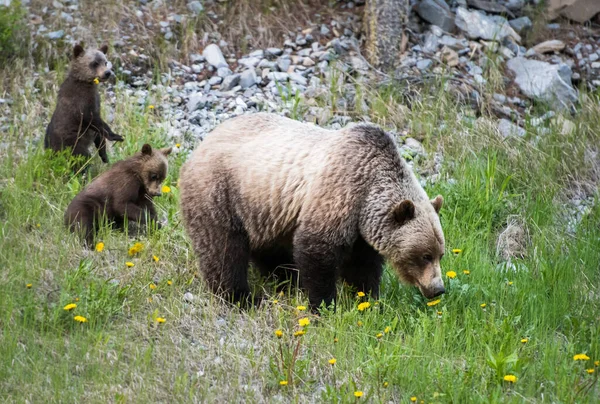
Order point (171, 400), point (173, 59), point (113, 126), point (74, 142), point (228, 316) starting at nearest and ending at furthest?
point (171, 400) < point (228, 316) < point (74, 142) < point (113, 126) < point (173, 59)

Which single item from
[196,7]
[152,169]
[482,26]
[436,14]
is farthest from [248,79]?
[482,26]

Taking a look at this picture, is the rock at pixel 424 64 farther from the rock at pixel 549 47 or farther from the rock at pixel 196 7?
the rock at pixel 196 7

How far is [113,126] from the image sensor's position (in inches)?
331

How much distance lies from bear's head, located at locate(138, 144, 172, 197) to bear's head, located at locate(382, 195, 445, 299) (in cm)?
238

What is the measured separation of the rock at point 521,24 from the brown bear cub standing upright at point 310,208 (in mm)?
5875

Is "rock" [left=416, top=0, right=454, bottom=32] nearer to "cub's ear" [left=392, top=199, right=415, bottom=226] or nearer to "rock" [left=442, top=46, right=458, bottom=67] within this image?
"rock" [left=442, top=46, right=458, bottom=67]

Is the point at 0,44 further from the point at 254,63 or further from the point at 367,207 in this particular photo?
the point at 367,207

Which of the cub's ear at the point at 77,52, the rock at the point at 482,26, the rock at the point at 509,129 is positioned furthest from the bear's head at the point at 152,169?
the rock at the point at 482,26

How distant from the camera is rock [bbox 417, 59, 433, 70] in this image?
9.66 metres

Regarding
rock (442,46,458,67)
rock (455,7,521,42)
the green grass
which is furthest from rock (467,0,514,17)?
the green grass

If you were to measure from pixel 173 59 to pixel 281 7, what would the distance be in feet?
5.48

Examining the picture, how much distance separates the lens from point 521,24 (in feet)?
35.7

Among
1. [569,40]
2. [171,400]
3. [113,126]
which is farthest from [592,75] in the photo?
A: [171,400]

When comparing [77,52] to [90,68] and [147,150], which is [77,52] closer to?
[90,68]
